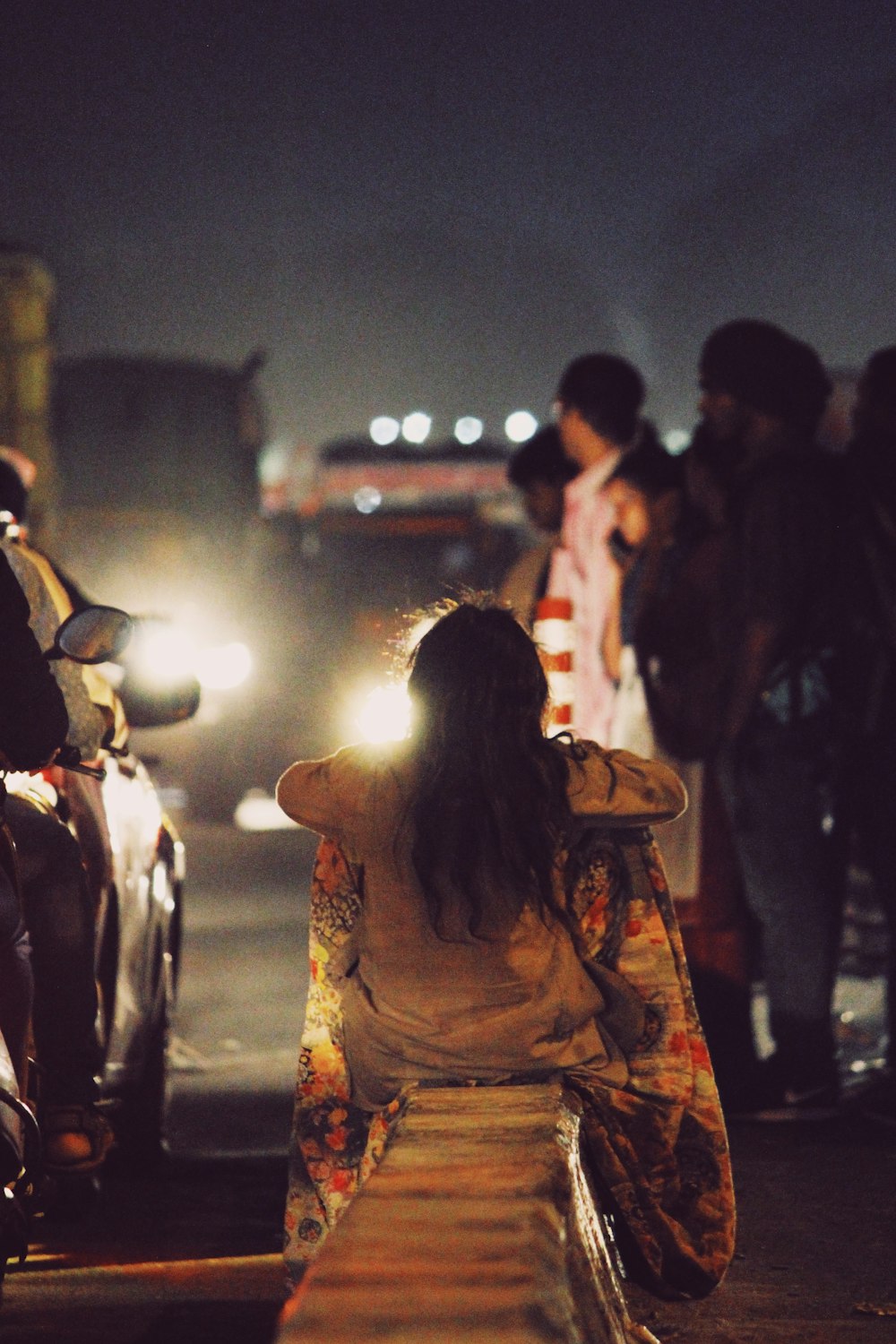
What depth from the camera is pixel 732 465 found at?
25.7ft

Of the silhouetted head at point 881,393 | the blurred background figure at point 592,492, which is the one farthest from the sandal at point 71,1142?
the silhouetted head at point 881,393

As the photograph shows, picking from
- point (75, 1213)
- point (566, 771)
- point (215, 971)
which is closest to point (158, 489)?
point (215, 971)

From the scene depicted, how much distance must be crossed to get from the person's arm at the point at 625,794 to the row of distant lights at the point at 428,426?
42.5 metres

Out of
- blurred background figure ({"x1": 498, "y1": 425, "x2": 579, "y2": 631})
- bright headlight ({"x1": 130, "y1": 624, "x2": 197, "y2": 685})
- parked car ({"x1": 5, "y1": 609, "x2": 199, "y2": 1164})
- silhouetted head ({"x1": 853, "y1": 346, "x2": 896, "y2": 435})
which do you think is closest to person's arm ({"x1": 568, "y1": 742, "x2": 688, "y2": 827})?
parked car ({"x1": 5, "y1": 609, "x2": 199, "y2": 1164})

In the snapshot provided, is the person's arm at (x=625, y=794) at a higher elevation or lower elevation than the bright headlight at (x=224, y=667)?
higher

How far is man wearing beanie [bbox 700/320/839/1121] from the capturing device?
24.3 ft

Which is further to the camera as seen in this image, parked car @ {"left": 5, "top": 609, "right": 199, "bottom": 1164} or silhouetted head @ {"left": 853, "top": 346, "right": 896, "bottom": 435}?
silhouetted head @ {"left": 853, "top": 346, "right": 896, "bottom": 435}

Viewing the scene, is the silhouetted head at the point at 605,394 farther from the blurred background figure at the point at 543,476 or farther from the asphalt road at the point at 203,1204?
the asphalt road at the point at 203,1204

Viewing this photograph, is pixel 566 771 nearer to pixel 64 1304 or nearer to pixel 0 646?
pixel 0 646

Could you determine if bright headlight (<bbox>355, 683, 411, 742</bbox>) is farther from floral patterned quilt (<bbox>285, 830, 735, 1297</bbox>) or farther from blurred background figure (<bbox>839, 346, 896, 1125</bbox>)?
blurred background figure (<bbox>839, 346, 896, 1125</bbox>)

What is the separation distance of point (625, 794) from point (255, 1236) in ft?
7.27

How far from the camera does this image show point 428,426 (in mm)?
57812

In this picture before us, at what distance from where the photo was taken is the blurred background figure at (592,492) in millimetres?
8578

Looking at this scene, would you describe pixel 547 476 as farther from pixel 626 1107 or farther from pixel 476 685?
pixel 626 1107
